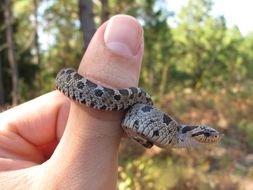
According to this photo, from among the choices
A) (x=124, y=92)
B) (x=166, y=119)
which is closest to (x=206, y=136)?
(x=166, y=119)

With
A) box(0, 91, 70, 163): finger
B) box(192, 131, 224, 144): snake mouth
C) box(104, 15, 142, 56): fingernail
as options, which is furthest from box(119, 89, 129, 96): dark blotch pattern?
box(0, 91, 70, 163): finger

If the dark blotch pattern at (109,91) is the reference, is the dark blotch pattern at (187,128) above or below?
below

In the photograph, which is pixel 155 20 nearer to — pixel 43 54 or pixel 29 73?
pixel 29 73

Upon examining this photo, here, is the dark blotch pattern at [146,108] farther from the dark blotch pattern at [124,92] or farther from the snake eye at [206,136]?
the snake eye at [206,136]

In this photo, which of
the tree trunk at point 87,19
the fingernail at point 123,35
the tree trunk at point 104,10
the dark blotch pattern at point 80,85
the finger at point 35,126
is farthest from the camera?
the tree trunk at point 104,10

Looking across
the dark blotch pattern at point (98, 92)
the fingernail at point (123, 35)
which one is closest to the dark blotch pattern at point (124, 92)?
the dark blotch pattern at point (98, 92)

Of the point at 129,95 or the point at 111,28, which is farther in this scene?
the point at 129,95

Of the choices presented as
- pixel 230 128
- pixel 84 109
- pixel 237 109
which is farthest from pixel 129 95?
pixel 237 109
